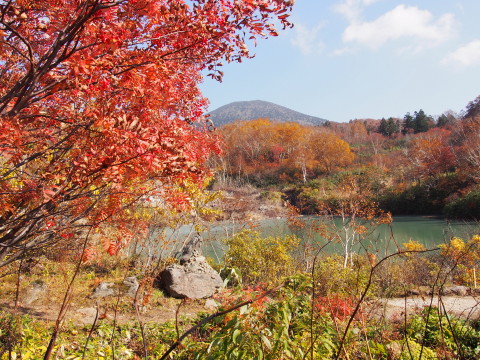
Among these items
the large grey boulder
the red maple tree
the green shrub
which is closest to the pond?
the large grey boulder

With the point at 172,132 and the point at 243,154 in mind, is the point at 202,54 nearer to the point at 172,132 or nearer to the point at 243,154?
the point at 172,132

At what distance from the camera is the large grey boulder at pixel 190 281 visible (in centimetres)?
756

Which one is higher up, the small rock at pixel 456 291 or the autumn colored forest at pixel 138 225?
the autumn colored forest at pixel 138 225

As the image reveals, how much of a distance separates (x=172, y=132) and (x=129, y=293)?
573cm

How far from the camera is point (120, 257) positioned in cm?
964

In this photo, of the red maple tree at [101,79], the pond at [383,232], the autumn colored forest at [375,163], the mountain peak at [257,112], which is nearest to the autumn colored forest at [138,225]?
the red maple tree at [101,79]

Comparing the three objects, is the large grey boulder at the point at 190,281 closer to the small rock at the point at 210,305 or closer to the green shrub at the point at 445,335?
the small rock at the point at 210,305

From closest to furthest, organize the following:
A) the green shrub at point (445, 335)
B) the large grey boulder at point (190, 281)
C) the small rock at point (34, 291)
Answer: the green shrub at point (445, 335) → the small rock at point (34, 291) → the large grey boulder at point (190, 281)

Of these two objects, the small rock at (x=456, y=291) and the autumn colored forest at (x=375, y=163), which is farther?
the autumn colored forest at (x=375, y=163)

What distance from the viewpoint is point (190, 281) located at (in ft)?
25.4

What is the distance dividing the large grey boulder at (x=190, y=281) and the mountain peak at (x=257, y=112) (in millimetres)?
148892

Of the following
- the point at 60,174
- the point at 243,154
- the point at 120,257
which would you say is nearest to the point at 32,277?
the point at 120,257

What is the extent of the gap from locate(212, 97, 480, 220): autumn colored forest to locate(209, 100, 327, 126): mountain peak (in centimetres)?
9216

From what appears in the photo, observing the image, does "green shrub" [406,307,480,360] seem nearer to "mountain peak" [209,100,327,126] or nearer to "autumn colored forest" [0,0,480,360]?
"autumn colored forest" [0,0,480,360]
